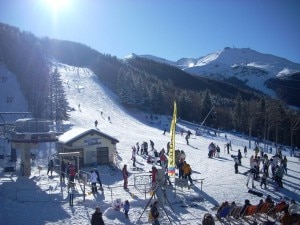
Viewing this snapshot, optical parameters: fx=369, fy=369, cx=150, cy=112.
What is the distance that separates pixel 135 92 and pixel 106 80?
24.6 m

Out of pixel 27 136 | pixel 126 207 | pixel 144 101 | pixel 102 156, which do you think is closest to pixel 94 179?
pixel 126 207

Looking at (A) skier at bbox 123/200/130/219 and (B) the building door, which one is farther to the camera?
(B) the building door

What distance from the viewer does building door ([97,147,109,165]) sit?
1185 inches

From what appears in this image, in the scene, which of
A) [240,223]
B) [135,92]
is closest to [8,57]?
[135,92]

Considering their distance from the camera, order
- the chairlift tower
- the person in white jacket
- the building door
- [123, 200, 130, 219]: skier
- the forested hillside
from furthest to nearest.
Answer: the forested hillside < the building door < the chairlift tower < the person in white jacket < [123, 200, 130, 219]: skier

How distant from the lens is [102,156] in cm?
3030

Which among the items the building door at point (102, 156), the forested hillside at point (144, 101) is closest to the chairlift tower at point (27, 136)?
the building door at point (102, 156)

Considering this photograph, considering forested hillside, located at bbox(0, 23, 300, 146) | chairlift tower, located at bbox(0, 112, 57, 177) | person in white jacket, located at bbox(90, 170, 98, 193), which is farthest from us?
forested hillside, located at bbox(0, 23, 300, 146)

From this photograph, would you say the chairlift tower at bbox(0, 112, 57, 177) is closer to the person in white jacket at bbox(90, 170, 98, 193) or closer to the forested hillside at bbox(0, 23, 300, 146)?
the person in white jacket at bbox(90, 170, 98, 193)

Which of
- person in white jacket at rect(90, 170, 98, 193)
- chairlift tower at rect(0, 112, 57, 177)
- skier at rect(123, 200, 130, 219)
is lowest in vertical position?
skier at rect(123, 200, 130, 219)

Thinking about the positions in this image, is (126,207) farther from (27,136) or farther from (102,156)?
(102,156)

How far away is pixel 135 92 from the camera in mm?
82625

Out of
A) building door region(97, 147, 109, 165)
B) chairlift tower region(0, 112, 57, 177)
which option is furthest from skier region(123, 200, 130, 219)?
building door region(97, 147, 109, 165)

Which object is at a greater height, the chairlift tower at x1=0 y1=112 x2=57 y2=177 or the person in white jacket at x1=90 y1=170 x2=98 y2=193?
the chairlift tower at x1=0 y1=112 x2=57 y2=177
